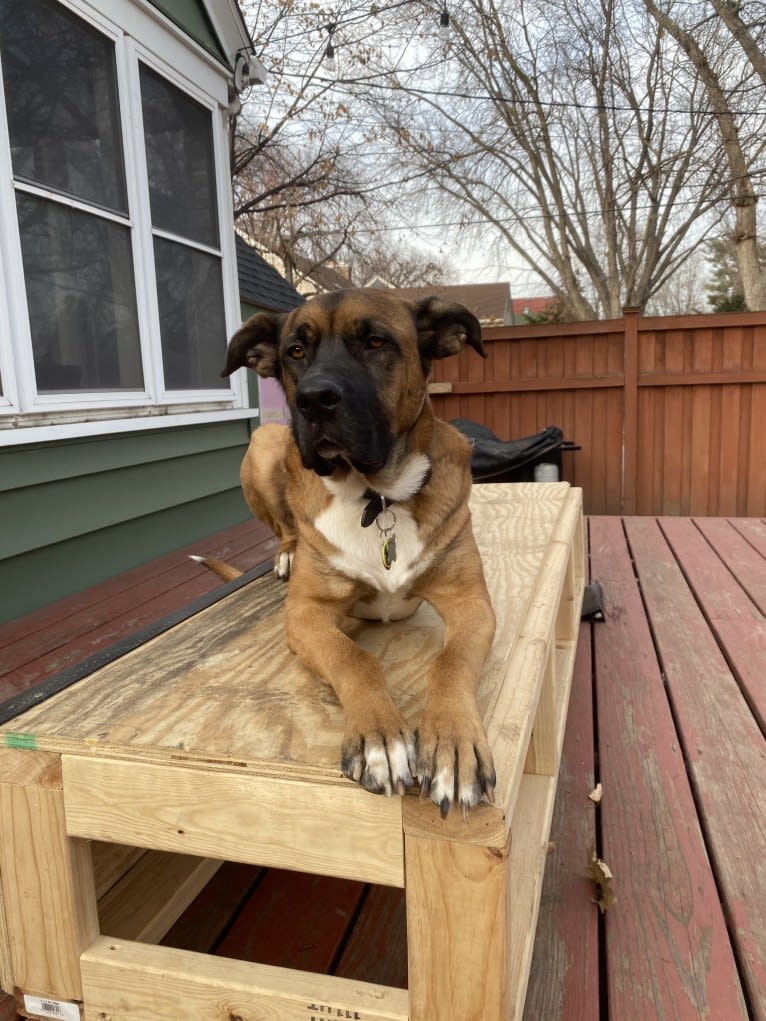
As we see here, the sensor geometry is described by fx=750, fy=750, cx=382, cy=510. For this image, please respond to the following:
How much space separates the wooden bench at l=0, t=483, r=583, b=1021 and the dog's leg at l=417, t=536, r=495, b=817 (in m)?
0.04

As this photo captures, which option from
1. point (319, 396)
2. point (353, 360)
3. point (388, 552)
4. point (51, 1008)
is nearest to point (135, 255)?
point (353, 360)

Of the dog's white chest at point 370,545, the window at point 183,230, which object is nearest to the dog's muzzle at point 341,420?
the dog's white chest at point 370,545

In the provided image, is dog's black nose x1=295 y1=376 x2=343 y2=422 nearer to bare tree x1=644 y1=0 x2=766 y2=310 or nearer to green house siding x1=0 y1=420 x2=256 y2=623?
green house siding x1=0 y1=420 x2=256 y2=623

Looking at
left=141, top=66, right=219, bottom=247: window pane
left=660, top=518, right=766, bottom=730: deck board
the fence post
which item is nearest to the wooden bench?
left=660, top=518, right=766, bottom=730: deck board

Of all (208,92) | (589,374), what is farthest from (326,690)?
(589,374)

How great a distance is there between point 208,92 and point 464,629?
14.9 feet

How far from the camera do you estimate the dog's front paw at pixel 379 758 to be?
1173 mm

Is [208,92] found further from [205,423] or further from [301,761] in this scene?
[301,761]

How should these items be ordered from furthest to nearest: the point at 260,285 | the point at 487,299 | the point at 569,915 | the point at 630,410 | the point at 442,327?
1. the point at 487,299
2. the point at 630,410
3. the point at 260,285
4. the point at 442,327
5. the point at 569,915

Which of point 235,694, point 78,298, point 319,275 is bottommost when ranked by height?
point 235,694

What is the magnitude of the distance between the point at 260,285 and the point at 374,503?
17.4 feet

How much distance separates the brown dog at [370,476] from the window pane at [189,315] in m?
2.40

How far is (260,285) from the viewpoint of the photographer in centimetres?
671

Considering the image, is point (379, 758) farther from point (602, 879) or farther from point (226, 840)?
point (602, 879)
